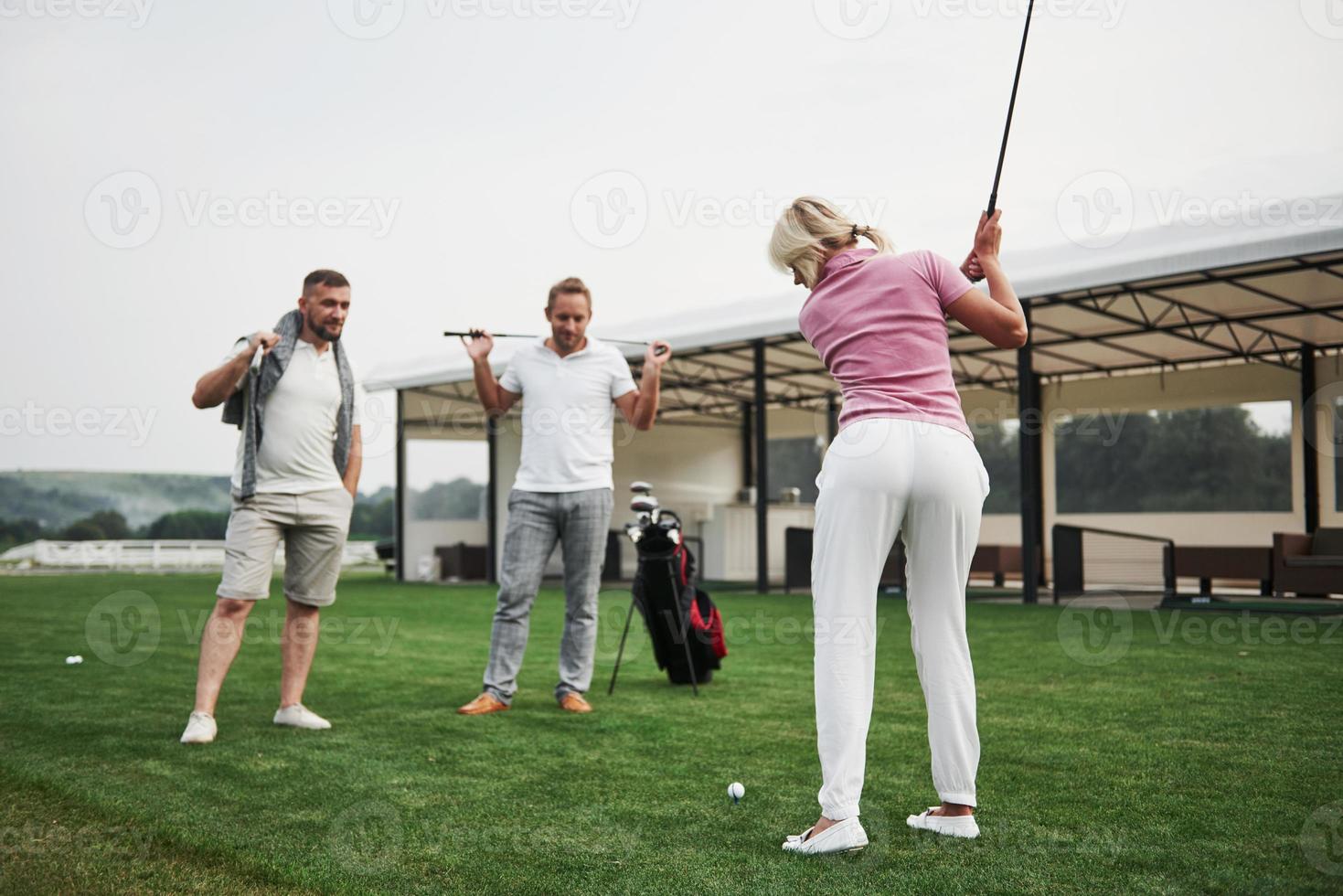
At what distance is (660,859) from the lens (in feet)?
8.34

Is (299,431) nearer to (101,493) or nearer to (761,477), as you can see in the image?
(761,477)

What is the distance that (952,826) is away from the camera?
2.65m

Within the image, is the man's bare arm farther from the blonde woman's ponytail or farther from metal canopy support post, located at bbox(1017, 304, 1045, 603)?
metal canopy support post, located at bbox(1017, 304, 1045, 603)

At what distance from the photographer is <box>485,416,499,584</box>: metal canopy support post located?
18.4m

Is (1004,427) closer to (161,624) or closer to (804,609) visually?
(804,609)

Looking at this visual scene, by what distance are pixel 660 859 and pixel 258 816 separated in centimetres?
118

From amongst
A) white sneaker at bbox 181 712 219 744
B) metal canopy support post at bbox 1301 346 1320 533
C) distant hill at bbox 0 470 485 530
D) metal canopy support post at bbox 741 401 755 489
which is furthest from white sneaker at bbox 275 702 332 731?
distant hill at bbox 0 470 485 530

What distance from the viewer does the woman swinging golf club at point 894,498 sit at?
249 cm

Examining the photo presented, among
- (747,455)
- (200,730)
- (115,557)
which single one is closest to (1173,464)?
(747,455)

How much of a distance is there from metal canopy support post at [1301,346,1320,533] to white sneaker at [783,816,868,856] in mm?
14951

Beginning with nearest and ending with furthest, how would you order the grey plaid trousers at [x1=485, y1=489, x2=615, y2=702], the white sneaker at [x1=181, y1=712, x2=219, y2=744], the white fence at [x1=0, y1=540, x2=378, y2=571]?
the white sneaker at [x1=181, y1=712, x2=219, y2=744] → the grey plaid trousers at [x1=485, y1=489, x2=615, y2=702] → the white fence at [x1=0, y1=540, x2=378, y2=571]

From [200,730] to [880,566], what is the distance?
2821mm

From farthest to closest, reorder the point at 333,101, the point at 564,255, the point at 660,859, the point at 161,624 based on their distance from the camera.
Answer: the point at 564,255 < the point at 333,101 < the point at 161,624 < the point at 660,859

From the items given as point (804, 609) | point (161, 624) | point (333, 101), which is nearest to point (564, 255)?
point (333, 101)
